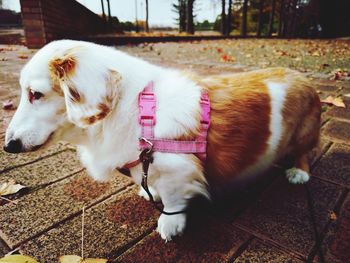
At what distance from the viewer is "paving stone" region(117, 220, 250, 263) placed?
1.46 metres

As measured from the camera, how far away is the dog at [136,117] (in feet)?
4.83

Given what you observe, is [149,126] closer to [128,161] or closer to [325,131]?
[128,161]

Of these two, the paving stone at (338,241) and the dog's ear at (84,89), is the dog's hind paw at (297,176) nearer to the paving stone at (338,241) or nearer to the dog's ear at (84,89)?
the paving stone at (338,241)

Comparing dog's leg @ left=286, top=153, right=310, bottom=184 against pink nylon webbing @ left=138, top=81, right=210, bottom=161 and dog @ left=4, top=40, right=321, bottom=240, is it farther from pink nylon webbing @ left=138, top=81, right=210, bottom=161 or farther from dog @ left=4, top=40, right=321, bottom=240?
pink nylon webbing @ left=138, top=81, right=210, bottom=161

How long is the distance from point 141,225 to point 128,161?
0.38 meters

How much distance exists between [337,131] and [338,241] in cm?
157

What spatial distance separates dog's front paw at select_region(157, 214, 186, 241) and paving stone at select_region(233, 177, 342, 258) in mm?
317

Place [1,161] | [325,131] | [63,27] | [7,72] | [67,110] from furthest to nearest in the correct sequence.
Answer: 1. [63,27]
2. [7,72]
3. [325,131]
4. [1,161]
5. [67,110]

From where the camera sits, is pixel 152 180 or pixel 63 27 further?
pixel 63 27

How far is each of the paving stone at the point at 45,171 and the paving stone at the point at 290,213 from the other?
1.29 meters

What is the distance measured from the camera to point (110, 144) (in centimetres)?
158

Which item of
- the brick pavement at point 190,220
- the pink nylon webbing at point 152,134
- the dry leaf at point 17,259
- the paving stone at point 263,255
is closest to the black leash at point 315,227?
the brick pavement at point 190,220

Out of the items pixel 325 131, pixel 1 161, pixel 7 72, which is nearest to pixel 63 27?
pixel 7 72

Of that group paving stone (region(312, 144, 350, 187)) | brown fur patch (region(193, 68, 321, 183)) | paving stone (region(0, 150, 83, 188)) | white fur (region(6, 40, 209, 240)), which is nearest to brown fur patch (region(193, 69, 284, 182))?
brown fur patch (region(193, 68, 321, 183))
